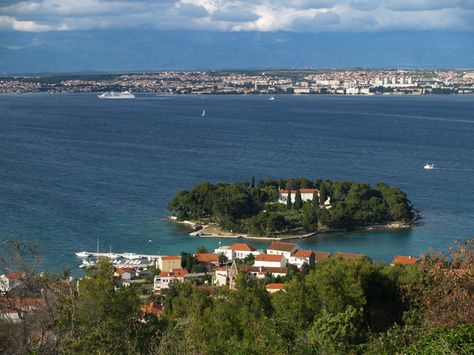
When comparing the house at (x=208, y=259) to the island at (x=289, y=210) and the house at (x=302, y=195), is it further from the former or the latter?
the house at (x=302, y=195)

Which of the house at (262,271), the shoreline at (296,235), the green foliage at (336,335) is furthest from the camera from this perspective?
the shoreline at (296,235)

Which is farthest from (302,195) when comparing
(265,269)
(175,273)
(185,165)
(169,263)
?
(175,273)

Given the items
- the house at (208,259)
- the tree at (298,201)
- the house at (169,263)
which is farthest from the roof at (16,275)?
the tree at (298,201)

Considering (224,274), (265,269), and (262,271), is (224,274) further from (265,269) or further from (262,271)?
(265,269)

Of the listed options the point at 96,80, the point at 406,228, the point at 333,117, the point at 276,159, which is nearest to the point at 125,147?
the point at 276,159

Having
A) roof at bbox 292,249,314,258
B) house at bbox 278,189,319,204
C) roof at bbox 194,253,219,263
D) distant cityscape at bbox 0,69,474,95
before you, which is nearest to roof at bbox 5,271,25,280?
roof at bbox 194,253,219,263
